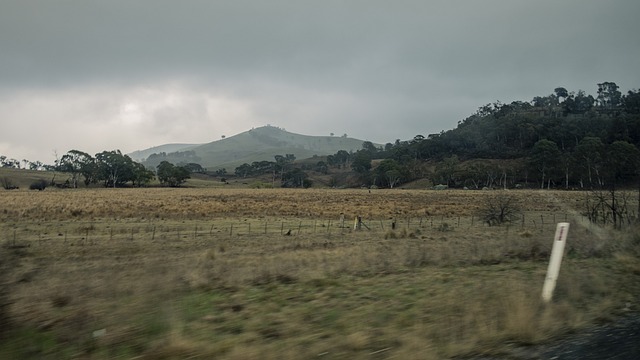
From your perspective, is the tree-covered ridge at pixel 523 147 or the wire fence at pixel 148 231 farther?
the tree-covered ridge at pixel 523 147

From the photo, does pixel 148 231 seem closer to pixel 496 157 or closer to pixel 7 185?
pixel 7 185

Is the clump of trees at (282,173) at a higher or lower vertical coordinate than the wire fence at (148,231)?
higher

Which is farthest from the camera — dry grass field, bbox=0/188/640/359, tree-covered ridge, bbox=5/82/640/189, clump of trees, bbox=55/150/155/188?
clump of trees, bbox=55/150/155/188

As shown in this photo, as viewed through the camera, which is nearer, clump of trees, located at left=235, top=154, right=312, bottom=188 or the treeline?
the treeline

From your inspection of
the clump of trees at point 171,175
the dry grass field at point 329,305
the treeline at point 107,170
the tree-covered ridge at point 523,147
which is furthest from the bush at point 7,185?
the dry grass field at point 329,305

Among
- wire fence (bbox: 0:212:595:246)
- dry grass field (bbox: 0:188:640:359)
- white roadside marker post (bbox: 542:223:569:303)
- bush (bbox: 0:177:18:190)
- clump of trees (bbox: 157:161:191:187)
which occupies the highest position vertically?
clump of trees (bbox: 157:161:191:187)

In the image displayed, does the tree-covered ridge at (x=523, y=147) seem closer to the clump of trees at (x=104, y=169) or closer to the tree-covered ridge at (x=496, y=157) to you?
the tree-covered ridge at (x=496, y=157)

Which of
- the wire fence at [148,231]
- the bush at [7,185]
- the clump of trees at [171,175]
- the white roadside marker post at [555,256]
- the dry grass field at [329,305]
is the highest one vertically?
the clump of trees at [171,175]

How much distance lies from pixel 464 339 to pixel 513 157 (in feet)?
432

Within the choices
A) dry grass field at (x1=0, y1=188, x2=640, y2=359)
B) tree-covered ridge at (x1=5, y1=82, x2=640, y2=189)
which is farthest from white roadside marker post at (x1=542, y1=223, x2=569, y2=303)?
tree-covered ridge at (x1=5, y1=82, x2=640, y2=189)

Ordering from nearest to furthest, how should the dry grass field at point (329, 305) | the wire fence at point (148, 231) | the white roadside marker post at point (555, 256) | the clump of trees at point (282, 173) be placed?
1. the dry grass field at point (329, 305)
2. the white roadside marker post at point (555, 256)
3. the wire fence at point (148, 231)
4. the clump of trees at point (282, 173)

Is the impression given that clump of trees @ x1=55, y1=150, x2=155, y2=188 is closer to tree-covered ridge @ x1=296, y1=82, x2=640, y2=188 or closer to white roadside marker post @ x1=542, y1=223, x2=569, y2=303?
tree-covered ridge @ x1=296, y1=82, x2=640, y2=188

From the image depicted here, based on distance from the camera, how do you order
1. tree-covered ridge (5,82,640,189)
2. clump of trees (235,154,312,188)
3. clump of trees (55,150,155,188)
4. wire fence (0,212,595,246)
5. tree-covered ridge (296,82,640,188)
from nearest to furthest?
wire fence (0,212,595,246), tree-covered ridge (296,82,640,188), tree-covered ridge (5,82,640,189), clump of trees (55,150,155,188), clump of trees (235,154,312,188)

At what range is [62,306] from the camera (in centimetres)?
692
